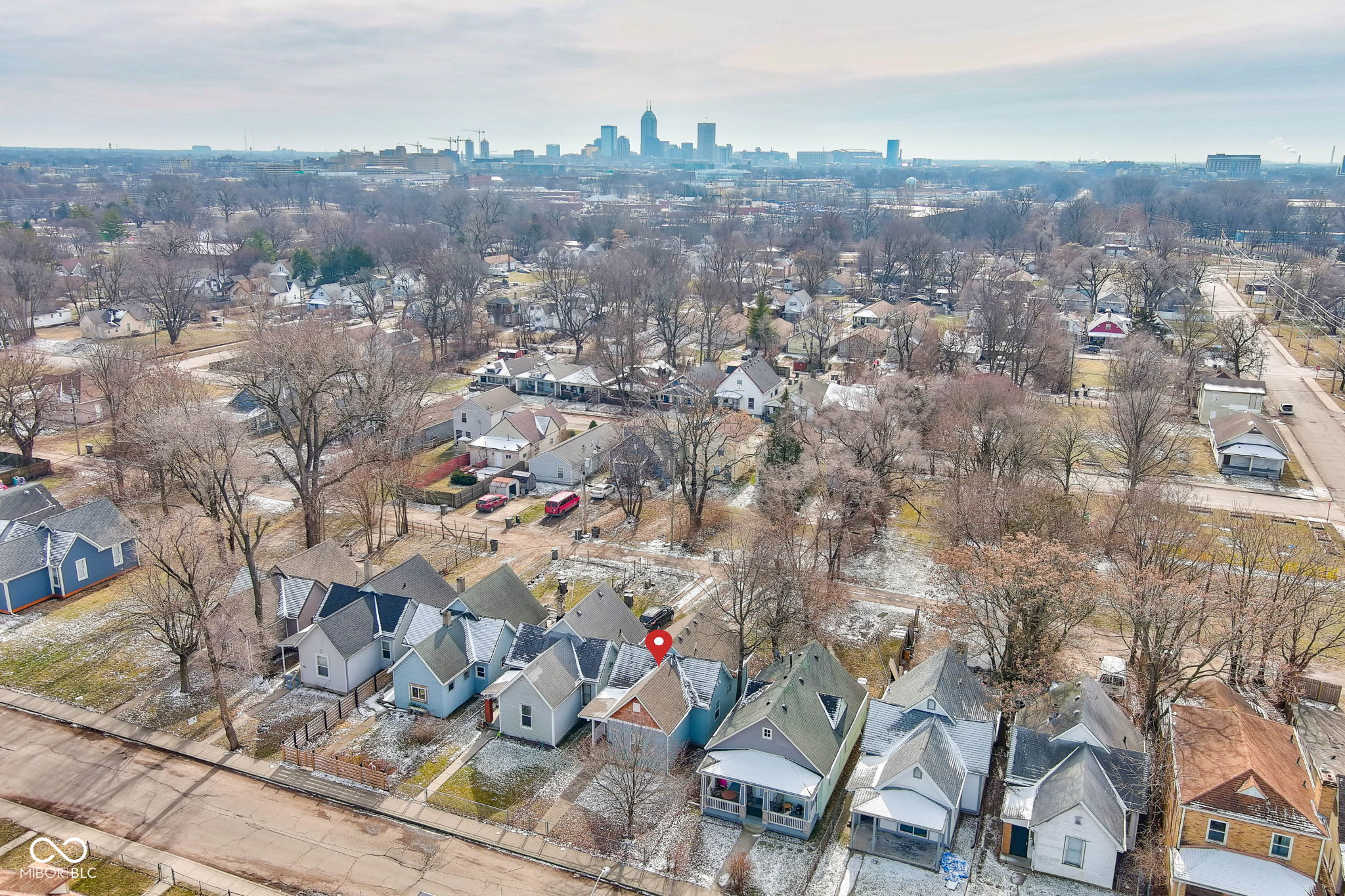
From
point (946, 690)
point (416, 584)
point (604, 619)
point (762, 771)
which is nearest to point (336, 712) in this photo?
point (416, 584)

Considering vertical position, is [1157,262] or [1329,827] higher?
[1157,262]

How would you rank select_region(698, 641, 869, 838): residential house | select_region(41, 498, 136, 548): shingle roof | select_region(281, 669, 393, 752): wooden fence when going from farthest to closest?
select_region(41, 498, 136, 548): shingle roof < select_region(281, 669, 393, 752): wooden fence < select_region(698, 641, 869, 838): residential house

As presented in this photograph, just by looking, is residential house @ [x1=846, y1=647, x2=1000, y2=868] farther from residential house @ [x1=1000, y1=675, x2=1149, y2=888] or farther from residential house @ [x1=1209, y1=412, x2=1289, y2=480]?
residential house @ [x1=1209, y1=412, x2=1289, y2=480]

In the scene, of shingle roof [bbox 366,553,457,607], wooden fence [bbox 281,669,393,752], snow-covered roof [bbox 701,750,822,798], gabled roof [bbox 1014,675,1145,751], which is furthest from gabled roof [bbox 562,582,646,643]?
gabled roof [bbox 1014,675,1145,751]

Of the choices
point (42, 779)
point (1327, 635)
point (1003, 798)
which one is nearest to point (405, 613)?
point (42, 779)

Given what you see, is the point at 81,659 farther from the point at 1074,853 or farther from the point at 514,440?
the point at 1074,853

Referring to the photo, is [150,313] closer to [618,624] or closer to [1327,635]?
[618,624]
